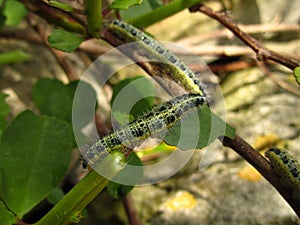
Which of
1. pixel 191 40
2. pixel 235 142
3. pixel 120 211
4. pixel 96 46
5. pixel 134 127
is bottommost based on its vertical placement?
pixel 120 211

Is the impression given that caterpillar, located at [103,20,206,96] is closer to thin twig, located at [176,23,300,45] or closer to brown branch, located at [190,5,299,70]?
brown branch, located at [190,5,299,70]

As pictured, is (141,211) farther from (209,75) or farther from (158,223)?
(209,75)

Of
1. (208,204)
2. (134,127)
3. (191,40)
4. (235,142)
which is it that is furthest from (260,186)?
(191,40)

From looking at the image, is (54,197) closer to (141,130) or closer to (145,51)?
(141,130)

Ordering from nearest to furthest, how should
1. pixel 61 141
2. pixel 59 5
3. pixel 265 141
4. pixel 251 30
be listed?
pixel 59 5, pixel 61 141, pixel 265 141, pixel 251 30

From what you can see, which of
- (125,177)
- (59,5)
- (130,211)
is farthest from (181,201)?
(59,5)

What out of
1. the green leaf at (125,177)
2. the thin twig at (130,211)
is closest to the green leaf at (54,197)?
the green leaf at (125,177)
